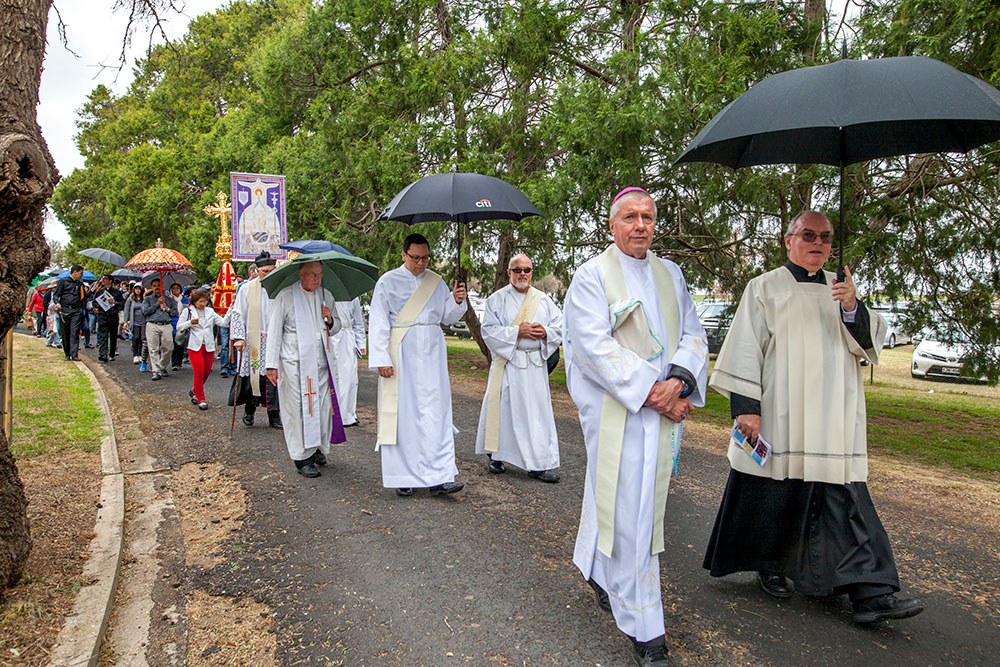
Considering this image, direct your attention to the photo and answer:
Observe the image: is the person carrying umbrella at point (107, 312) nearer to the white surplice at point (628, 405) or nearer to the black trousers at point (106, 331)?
the black trousers at point (106, 331)

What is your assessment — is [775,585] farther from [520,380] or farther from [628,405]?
[520,380]

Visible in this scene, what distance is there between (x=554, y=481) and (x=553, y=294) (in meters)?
7.33

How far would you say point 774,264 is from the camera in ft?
29.7

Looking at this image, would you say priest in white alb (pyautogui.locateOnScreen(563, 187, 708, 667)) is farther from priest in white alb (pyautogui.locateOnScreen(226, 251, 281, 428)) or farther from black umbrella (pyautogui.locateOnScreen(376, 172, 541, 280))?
priest in white alb (pyautogui.locateOnScreen(226, 251, 281, 428))

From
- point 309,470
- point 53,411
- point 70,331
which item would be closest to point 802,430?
point 309,470

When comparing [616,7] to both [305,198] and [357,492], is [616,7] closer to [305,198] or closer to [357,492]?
[305,198]

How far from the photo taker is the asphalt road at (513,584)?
3268 millimetres

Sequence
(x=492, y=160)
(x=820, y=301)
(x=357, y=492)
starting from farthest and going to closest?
1. (x=492, y=160)
2. (x=357, y=492)
3. (x=820, y=301)

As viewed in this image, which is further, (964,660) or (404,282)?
(404,282)

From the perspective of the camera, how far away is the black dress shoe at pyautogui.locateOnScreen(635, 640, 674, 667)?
3.04m

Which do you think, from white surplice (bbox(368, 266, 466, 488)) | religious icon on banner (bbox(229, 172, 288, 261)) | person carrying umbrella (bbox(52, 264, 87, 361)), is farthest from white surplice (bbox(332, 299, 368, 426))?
person carrying umbrella (bbox(52, 264, 87, 361))

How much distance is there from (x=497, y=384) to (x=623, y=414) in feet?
10.6

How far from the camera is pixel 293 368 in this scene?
21.1 ft

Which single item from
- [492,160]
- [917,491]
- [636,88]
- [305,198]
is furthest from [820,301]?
[305,198]
